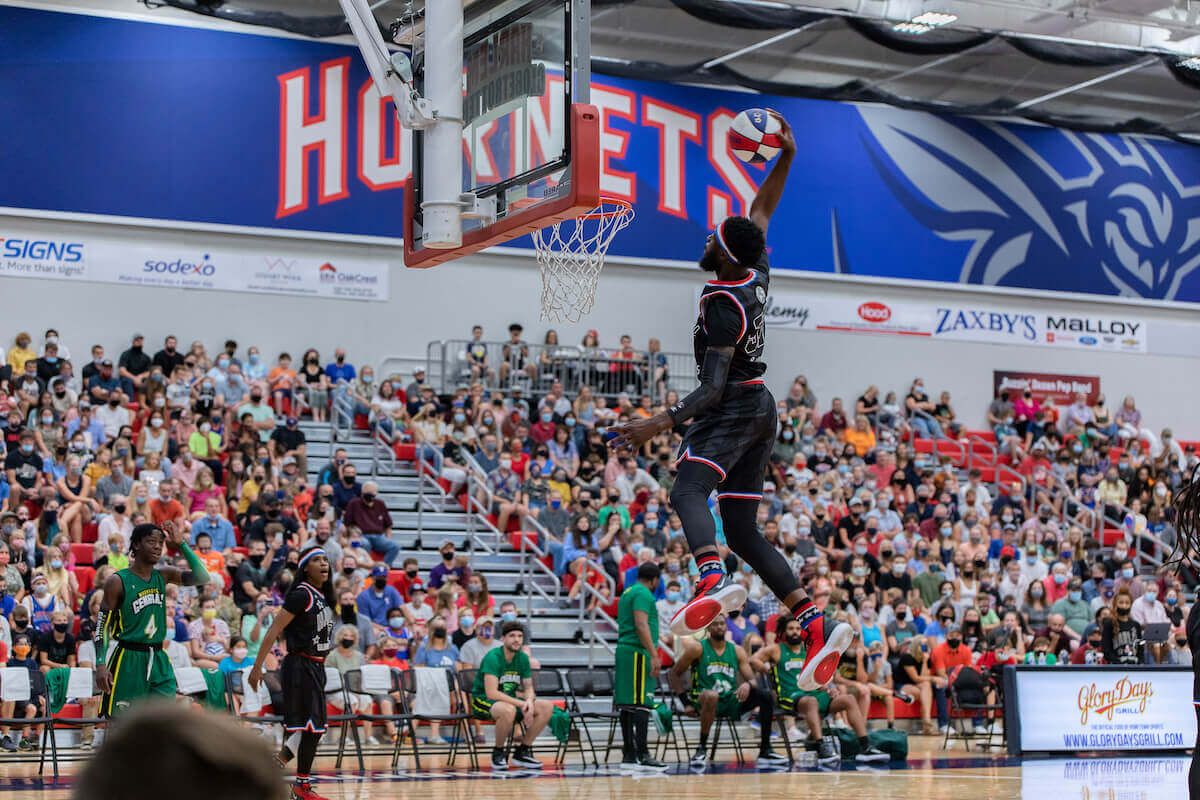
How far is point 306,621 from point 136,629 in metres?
1.70

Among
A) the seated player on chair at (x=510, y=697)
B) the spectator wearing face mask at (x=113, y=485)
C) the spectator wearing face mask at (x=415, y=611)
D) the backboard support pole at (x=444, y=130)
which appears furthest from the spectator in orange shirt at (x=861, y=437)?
the backboard support pole at (x=444, y=130)

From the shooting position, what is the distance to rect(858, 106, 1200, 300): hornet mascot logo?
107ft

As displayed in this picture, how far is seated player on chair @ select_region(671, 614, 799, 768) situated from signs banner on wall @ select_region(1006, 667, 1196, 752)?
300 centimetres

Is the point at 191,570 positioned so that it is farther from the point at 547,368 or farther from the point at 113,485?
the point at 547,368

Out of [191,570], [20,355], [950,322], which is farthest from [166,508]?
[950,322]

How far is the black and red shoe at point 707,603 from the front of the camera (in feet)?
24.4

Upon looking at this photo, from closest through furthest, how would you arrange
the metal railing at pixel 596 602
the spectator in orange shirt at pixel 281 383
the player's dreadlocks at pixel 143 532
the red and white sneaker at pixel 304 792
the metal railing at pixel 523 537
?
the player's dreadlocks at pixel 143 532 → the red and white sneaker at pixel 304 792 → the metal railing at pixel 596 602 → the metal railing at pixel 523 537 → the spectator in orange shirt at pixel 281 383

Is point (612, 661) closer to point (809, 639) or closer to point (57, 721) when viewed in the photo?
point (57, 721)

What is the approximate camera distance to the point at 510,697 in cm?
1592

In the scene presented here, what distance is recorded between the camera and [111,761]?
183cm

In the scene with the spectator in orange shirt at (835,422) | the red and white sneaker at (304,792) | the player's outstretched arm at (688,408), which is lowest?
the red and white sneaker at (304,792)

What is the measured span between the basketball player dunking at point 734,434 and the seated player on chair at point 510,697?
811cm

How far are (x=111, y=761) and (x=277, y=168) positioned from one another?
26485 mm

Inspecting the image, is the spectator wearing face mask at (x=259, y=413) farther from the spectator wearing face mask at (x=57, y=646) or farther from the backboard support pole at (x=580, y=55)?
the backboard support pole at (x=580, y=55)
